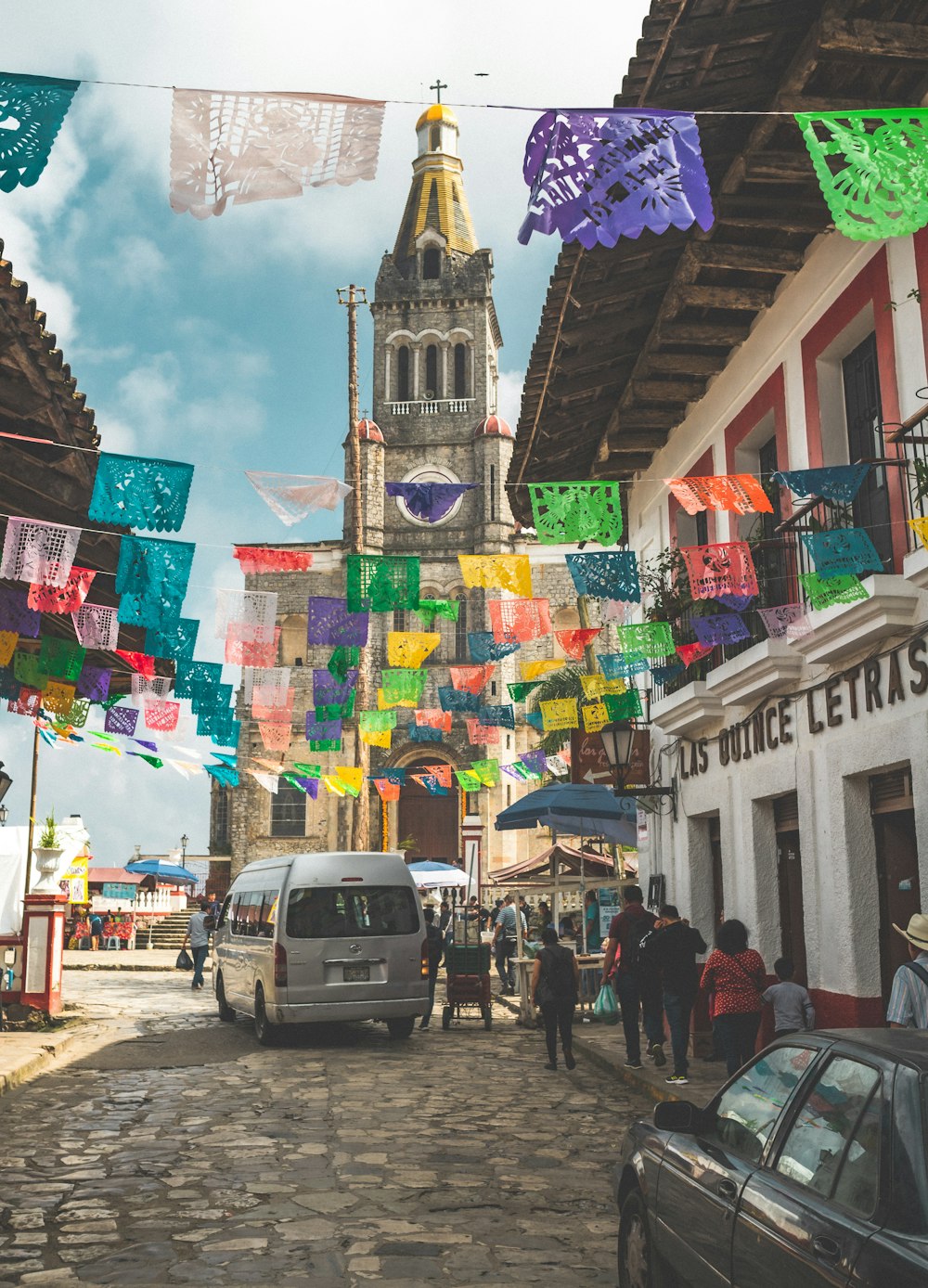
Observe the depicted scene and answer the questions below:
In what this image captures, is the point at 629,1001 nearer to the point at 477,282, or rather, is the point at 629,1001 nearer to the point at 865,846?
the point at 865,846

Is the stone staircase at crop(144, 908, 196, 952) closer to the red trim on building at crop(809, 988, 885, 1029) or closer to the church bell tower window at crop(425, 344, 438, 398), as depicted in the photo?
the church bell tower window at crop(425, 344, 438, 398)

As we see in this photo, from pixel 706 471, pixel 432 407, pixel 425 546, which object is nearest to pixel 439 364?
pixel 432 407

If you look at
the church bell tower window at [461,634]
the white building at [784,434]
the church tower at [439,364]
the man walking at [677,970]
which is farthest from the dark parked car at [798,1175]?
the church tower at [439,364]

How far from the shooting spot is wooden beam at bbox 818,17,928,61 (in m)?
7.45

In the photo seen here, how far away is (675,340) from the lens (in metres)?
11.7

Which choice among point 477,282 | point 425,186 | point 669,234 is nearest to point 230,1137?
point 669,234

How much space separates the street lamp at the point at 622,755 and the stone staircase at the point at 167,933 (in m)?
27.3

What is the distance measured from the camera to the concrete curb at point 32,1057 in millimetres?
11266

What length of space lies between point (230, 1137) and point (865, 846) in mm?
5239

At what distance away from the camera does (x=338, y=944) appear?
13.9m

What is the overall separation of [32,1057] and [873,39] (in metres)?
11.7

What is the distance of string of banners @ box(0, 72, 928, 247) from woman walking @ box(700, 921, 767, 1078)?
533 cm

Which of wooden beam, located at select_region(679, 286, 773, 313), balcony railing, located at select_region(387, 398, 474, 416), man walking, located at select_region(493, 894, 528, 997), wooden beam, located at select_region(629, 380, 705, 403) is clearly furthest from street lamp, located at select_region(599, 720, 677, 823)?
balcony railing, located at select_region(387, 398, 474, 416)

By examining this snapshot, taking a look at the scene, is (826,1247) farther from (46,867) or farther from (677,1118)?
(46,867)
